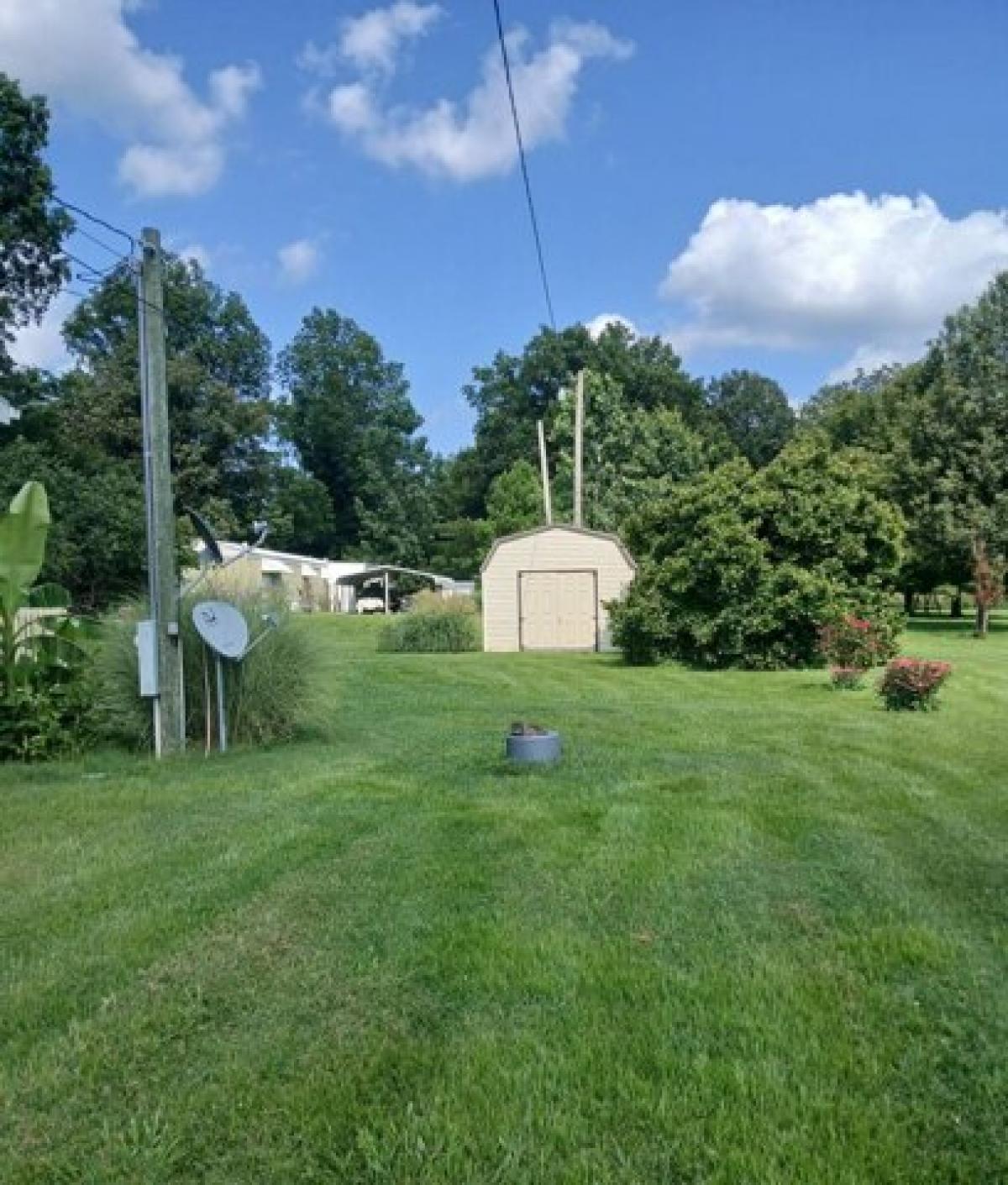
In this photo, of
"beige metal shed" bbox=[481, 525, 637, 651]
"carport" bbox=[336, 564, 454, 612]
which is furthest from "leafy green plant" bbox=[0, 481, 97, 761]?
"carport" bbox=[336, 564, 454, 612]

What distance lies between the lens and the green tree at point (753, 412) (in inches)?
2709

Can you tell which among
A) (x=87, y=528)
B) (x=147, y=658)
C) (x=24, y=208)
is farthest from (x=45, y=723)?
(x=24, y=208)

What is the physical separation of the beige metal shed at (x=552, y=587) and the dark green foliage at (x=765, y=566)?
138 inches

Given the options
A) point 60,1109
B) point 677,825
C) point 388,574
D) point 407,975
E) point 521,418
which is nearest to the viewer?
point 60,1109

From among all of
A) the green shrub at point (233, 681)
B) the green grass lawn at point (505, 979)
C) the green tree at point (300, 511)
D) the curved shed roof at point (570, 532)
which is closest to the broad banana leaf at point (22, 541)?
the green shrub at point (233, 681)

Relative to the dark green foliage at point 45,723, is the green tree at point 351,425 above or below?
above

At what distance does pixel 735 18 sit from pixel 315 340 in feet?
226

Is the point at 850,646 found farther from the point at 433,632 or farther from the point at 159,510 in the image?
the point at 159,510

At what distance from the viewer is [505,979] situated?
3.45m

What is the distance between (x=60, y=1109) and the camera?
2.65m

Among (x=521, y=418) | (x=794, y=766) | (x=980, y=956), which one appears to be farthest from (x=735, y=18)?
(x=521, y=418)

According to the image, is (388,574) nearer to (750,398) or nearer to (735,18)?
(750,398)

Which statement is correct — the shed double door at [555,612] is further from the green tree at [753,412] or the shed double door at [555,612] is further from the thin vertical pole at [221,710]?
the green tree at [753,412]

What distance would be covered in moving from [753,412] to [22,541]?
2608 inches
